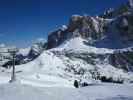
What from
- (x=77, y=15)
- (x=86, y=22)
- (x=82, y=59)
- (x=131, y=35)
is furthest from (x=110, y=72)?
(x=77, y=15)

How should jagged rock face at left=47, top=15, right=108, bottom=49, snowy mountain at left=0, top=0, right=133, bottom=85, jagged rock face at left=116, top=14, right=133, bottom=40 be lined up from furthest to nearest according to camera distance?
jagged rock face at left=47, top=15, right=108, bottom=49 < jagged rock face at left=116, top=14, right=133, bottom=40 < snowy mountain at left=0, top=0, right=133, bottom=85

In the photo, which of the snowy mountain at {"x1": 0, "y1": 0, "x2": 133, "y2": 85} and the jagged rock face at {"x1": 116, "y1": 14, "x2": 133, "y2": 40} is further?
the jagged rock face at {"x1": 116, "y1": 14, "x2": 133, "y2": 40}

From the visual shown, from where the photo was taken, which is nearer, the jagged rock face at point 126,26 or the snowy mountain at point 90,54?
the snowy mountain at point 90,54

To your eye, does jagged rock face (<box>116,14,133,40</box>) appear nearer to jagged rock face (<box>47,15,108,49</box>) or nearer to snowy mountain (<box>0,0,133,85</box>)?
snowy mountain (<box>0,0,133,85</box>)

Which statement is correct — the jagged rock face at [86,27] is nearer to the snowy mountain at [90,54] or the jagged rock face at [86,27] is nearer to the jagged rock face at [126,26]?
the snowy mountain at [90,54]

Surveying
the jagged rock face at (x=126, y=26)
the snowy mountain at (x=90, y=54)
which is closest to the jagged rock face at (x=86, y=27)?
the snowy mountain at (x=90, y=54)

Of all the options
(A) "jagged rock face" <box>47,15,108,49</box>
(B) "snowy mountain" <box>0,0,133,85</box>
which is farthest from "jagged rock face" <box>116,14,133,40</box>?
(A) "jagged rock face" <box>47,15,108,49</box>

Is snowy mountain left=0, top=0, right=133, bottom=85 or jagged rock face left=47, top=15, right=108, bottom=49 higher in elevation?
jagged rock face left=47, top=15, right=108, bottom=49

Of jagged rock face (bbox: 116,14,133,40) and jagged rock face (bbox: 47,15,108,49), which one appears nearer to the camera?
jagged rock face (bbox: 116,14,133,40)

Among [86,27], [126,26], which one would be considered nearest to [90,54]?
[126,26]

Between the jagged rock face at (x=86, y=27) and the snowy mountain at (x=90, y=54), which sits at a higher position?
the jagged rock face at (x=86, y=27)

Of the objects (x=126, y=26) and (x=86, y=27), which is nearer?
(x=126, y=26)

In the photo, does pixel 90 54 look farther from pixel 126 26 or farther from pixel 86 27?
pixel 86 27

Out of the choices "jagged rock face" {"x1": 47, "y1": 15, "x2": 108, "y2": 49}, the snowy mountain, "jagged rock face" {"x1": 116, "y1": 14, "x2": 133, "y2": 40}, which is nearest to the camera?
the snowy mountain
